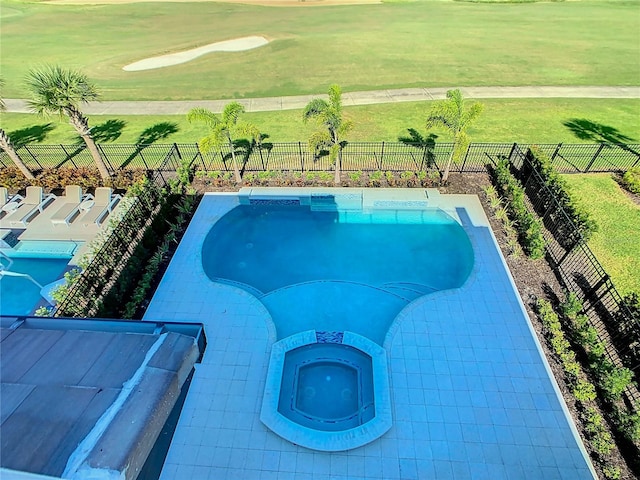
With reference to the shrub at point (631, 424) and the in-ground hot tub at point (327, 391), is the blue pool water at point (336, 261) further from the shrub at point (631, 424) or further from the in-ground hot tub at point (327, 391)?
the shrub at point (631, 424)

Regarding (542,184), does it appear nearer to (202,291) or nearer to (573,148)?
(573,148)

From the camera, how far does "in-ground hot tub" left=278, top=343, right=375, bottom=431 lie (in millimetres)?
10289

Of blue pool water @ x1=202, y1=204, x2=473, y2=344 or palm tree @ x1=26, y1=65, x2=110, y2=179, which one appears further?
palm tree @ x1=26, y1=65, x2=110, y2=179

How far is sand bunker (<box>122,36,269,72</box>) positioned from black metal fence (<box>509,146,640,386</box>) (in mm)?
36406

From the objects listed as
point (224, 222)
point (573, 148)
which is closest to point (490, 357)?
point (224, 222)

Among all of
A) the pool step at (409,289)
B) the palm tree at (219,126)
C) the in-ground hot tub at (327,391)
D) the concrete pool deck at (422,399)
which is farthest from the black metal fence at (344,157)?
the in-ground hot tub at (327,391)

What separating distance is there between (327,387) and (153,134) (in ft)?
69.6

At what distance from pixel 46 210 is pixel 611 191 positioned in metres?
29.1

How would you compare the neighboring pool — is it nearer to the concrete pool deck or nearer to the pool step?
the concrete pool deck

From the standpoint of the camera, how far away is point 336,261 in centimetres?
1512

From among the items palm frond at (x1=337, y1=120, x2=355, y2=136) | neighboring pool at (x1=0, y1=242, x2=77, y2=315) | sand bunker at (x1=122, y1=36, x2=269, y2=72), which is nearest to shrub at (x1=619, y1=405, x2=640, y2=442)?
palm frond at (x1=337, y1=120, x2=355, y2=136)

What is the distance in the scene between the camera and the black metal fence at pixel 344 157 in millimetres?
20031

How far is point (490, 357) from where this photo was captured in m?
11.2

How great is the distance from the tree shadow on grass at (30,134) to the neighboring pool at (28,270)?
41.2ft
